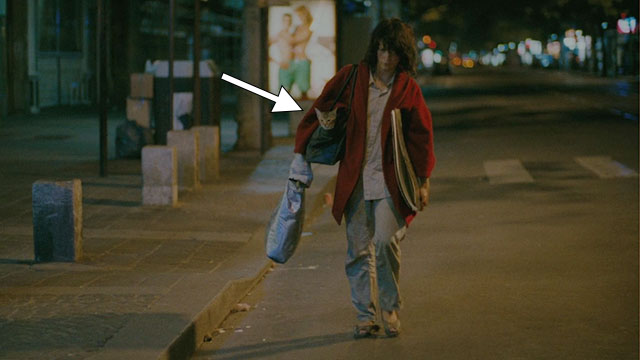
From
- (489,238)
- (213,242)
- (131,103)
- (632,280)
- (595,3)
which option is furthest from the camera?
(595,3)

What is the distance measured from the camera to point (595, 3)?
64.5 meters

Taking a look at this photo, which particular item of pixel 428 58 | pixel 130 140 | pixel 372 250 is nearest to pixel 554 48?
pixel 428 58

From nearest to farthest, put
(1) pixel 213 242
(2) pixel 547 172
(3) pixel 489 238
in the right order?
(1) pixel 213 242
(3) pixel 489 238
(2) pixel 547 172

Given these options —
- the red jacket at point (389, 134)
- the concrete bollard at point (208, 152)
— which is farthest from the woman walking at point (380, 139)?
the concrete bollard at point (208, 152)

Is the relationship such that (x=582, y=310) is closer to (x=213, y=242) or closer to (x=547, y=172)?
(x=213, y=242)

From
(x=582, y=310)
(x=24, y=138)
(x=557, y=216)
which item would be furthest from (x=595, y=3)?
(x=582, y=310)

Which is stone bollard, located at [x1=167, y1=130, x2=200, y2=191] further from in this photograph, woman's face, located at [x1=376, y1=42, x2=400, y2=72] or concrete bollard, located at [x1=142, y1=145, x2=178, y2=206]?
woman's face, located at [x1=376, y1=42, x2=400, y2=72]

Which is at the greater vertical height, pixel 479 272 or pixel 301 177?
pixel 301 177

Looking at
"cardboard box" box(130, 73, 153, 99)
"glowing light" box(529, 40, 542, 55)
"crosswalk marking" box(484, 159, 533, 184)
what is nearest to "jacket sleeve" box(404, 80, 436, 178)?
"crosswalk marking" box(484, 159, 533, 184)

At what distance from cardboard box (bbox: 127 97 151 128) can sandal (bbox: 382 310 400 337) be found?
1167 cm

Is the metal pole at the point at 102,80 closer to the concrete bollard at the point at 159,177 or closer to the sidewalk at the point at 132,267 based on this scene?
the sidewalk at the point at 132,267

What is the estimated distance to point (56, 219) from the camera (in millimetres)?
8742

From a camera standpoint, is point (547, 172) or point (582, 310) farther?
point (547, 172)

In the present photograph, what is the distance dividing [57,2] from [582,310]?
1103 inches
